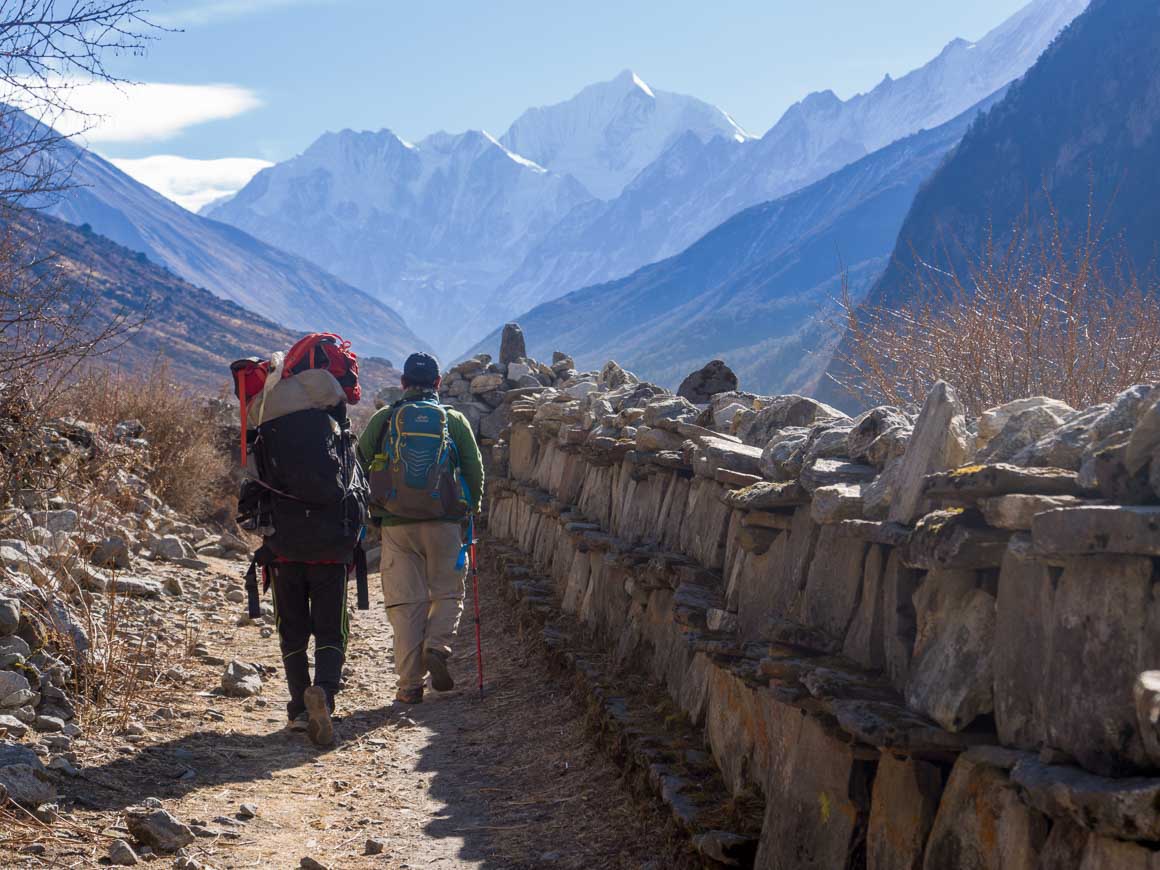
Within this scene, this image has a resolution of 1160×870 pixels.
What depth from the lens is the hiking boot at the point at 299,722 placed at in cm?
684

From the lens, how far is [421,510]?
7.61m

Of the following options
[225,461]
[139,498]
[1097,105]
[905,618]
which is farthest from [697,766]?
[1097,105]

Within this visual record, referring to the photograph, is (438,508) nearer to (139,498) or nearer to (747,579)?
(747,579)

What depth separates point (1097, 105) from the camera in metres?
90.4

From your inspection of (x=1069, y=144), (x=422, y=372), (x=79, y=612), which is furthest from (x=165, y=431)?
(x=1069, y=144)

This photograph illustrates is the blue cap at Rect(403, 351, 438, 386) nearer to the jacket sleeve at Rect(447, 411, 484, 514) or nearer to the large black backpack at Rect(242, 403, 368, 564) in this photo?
the jacket sleeve at Rect(447, 411, 484, 514)

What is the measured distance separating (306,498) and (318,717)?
1128 millimetres

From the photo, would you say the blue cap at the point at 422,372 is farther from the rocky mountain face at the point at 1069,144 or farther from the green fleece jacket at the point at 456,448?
the rocky mountain face at the point at 1069,144

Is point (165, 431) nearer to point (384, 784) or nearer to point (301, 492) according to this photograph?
point (301, 492)

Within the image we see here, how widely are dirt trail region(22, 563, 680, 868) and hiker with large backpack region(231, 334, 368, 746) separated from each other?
0.46m

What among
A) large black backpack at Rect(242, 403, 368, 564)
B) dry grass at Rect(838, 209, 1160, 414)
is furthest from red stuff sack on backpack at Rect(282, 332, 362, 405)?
dry grass at Rect(838, 209, 1160, 414)

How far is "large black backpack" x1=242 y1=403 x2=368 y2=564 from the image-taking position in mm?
6576

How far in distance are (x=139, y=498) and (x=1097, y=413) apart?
12576mm

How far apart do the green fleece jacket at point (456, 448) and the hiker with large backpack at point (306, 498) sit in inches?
30.2
